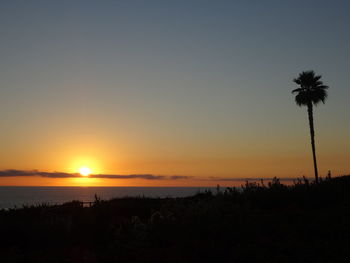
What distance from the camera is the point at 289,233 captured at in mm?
12062

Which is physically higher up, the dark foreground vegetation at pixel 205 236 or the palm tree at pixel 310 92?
the palm tree at pixel 310 92

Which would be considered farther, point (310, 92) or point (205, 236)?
point (310, 92)

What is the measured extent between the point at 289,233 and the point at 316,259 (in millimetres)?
2212

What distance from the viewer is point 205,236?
12023 mm

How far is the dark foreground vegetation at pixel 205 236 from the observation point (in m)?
10.4

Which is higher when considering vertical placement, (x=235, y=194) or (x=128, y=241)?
(x=235, y=194)

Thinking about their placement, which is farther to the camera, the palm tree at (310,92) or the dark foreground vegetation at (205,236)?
the palm tree at (310,92)

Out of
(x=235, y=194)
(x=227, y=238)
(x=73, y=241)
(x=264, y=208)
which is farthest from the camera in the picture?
(x=235, y=194)

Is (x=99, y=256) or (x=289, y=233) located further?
(x=289, y=233)

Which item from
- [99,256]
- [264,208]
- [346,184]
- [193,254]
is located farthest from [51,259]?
[346,184]

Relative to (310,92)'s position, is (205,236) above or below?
below

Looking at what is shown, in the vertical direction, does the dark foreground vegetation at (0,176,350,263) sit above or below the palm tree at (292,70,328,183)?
below

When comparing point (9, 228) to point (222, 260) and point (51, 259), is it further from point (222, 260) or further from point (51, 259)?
point (222, 260)

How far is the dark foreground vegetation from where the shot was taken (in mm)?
10422
